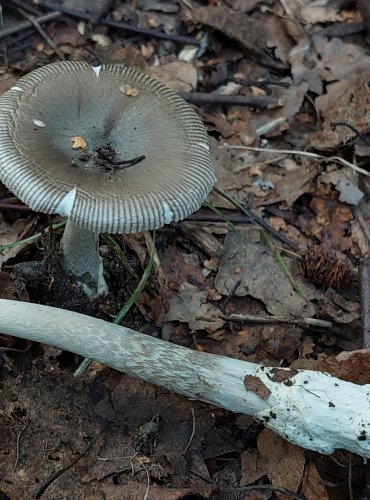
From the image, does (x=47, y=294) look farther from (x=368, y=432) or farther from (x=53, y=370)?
(x=368, y=432)

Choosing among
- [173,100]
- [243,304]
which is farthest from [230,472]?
[173,100]

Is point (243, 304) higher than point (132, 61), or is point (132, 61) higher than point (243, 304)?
point (132, 61)

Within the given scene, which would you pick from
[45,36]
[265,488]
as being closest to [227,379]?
[265,488]

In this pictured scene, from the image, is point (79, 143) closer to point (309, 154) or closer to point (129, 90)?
point (129, 90)

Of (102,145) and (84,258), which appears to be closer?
(102,145)

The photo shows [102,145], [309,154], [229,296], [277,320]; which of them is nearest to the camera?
[102,145]

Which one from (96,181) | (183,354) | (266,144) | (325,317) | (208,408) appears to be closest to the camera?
(96,181)
